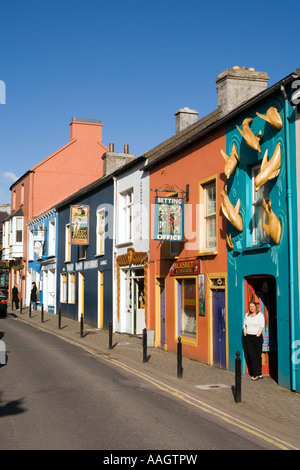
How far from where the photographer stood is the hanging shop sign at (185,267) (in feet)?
50.3

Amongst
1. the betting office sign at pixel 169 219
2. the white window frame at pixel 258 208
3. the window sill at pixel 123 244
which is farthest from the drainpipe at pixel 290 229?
the window sill at pixel 123 244

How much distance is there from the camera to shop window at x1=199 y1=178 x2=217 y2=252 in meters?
14.9

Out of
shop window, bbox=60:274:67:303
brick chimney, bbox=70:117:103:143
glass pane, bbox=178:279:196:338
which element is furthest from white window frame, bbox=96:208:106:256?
brick chimney, bbox=70:117:103:143

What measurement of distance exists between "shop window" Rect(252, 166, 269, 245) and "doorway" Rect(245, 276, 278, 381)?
100 centimetres

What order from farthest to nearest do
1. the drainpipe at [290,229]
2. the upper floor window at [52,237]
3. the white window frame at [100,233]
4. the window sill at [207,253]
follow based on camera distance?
the upper floor window at [52,237], the white window frame at [100,233], the window sill at [207,253], the drainpipe at [290,229]

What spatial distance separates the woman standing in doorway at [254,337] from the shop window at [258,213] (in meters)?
1.66

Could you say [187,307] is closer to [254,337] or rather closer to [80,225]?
[254,337]

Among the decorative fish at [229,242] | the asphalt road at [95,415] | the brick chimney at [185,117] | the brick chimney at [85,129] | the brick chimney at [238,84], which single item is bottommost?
the asphalt road at [95,415]

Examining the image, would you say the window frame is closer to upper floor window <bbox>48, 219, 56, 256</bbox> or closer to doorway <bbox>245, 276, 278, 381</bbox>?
doorway <bbox>245, 276, 278, 381</bbox>

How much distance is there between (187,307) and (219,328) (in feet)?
7.55

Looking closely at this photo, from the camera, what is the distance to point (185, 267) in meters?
16.0

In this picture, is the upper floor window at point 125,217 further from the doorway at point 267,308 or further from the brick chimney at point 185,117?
the doorway at point 267,308

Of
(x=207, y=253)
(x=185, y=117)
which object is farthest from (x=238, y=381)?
(x=185, y=117)
